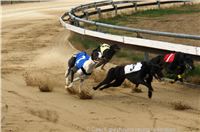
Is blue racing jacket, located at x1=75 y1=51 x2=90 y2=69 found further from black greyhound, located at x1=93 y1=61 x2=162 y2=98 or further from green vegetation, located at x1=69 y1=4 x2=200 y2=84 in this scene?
green vegetation, located at x1=69 y1=4 x2=200 y2=84

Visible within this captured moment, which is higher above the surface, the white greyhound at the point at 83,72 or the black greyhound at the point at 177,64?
the black greyhound at the point at 177,64

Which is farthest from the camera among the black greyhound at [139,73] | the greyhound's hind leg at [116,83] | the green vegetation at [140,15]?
the green vegetation at [140,15]

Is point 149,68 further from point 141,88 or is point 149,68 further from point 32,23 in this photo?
point 32,23

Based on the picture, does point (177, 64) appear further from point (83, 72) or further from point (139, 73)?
point (83, 72)

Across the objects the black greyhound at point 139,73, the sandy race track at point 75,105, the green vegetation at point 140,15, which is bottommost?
the green vegetation at point 140,15

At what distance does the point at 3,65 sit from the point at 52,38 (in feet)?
14.0

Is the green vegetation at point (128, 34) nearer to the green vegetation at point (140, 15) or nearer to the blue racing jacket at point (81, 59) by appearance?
the green vegetation at point (140, 15)

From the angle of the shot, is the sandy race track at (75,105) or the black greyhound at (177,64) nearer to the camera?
the sandy race track at (75,105)

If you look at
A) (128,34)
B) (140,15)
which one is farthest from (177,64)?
(140,15)

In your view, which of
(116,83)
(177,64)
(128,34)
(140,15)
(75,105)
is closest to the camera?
(177,64)

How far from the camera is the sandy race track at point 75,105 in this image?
21.8 feet

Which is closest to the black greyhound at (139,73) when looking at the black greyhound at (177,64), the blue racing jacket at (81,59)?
the black greyhound at (177,64)

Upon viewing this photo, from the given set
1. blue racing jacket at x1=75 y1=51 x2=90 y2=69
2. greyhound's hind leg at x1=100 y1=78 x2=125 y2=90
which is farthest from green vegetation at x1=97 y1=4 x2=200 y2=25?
greyhound's hind leg at x1=100 y1=78 x2=125 y2=90

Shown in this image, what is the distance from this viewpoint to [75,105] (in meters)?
8.02
